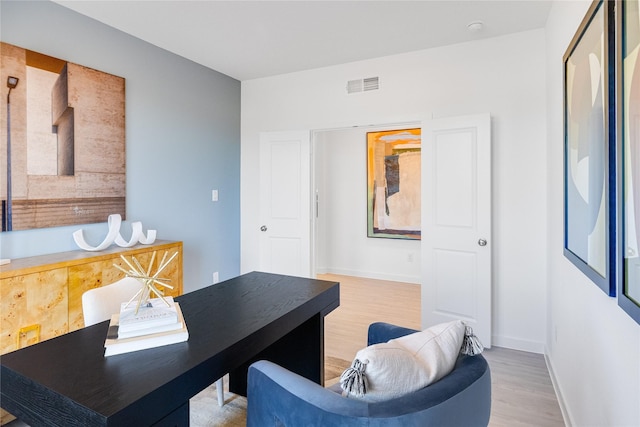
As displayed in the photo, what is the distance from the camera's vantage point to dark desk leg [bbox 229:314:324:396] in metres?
1.89

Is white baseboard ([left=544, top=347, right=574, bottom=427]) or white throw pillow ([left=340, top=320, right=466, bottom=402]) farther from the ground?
white throw pillow ([left=340, top=320, right=466, bottom=402])

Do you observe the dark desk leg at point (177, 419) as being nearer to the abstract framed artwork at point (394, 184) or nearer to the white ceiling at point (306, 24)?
the white ceiling at point (306, 24)

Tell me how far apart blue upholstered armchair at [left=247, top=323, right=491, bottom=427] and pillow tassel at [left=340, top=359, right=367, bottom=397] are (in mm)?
32

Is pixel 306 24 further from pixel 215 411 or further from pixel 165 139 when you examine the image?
pixel 215 411

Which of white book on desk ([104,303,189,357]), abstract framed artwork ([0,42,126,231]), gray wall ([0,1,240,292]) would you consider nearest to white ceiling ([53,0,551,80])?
gray wall ([0,1,240,292])

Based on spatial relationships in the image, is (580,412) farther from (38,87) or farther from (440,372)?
(38,87)

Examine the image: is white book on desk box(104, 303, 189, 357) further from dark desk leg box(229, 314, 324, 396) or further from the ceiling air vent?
the ceiling air vent

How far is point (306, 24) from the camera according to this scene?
9.36 feet

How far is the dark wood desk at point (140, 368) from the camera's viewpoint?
0.90m

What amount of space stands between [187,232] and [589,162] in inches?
128

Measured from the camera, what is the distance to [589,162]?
1.48 m

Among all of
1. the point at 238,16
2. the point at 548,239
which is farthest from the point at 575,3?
the point at 238,16

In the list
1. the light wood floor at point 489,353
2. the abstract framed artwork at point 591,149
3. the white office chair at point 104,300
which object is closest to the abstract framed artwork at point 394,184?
the light wood floor at point 489,353

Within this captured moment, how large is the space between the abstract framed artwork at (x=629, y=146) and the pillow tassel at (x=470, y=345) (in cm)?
41
